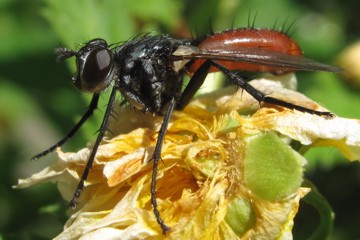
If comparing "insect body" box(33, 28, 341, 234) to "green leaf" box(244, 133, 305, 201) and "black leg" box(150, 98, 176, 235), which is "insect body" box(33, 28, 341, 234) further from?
"green leaf" box(244, 133, 305, 201)

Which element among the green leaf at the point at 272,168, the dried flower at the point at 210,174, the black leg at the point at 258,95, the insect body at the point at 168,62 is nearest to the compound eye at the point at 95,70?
the insect body at the point at 168,62

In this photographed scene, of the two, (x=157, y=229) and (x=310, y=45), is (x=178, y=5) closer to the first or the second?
(x=310, y=45)

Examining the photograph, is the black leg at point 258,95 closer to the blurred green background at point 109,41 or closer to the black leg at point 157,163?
the black leg at point 157,163

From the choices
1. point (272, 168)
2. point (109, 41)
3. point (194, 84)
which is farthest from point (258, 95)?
point (109, 41)

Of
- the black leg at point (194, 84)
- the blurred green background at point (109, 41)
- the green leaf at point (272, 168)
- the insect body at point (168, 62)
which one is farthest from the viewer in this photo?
the blurred green background at point (109, 41)

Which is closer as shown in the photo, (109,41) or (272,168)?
(272,168)

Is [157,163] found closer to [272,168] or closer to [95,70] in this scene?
[272,168]
